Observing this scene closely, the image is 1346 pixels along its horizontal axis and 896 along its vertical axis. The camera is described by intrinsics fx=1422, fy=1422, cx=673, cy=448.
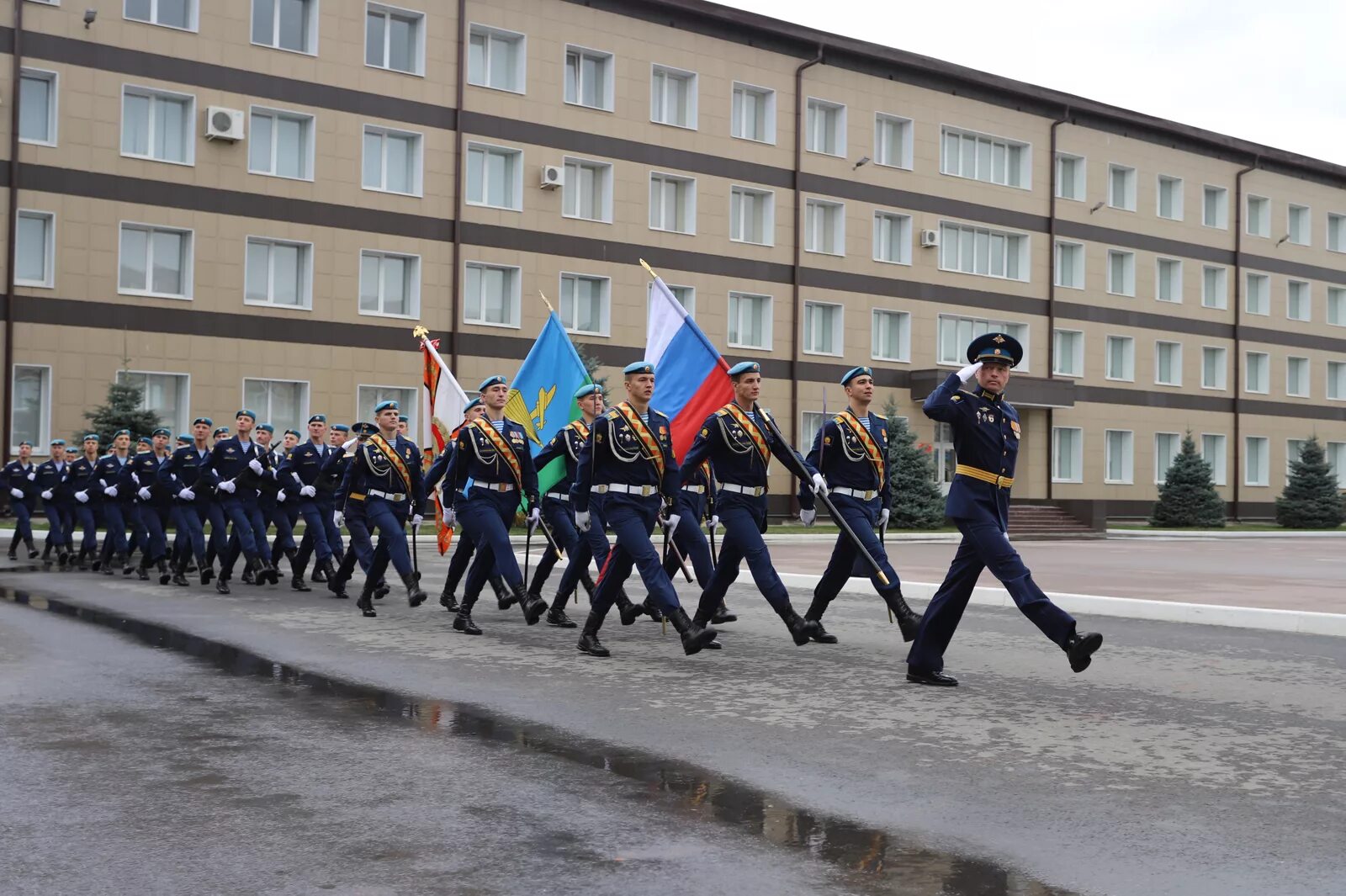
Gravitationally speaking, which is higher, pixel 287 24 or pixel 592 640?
pixel 287 24

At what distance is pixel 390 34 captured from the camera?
106 ft

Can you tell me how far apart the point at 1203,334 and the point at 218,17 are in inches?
1317

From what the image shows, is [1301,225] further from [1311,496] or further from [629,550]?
[629,550]

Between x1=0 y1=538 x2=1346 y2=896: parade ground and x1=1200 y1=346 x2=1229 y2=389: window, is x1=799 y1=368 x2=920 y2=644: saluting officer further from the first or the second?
x1=1200 y1=346 x2=1229 y2=389: window

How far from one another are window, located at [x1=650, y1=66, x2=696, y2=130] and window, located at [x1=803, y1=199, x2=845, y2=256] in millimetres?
4569

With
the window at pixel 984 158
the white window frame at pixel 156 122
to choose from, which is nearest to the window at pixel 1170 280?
the window at pixel 984 158

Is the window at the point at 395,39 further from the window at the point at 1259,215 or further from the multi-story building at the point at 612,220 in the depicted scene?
the window at the point at 1259,215

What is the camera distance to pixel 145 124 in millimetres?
29203

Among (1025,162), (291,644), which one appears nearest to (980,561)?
(291,644)

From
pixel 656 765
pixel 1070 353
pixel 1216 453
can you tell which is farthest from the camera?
pixel 1216 453

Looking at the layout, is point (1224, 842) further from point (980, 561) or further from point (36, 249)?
point (36, 249)

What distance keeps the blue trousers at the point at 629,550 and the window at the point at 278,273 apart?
22.0 m

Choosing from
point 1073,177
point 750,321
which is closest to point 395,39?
point 750,321

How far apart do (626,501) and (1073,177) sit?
37803mm
